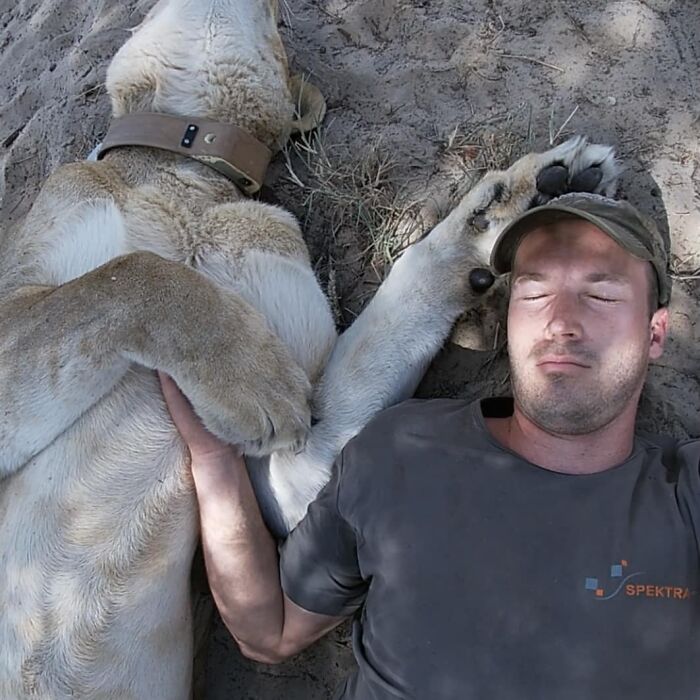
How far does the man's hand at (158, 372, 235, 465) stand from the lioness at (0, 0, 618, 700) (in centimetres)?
4

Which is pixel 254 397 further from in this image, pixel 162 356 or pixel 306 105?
pixel 306 105

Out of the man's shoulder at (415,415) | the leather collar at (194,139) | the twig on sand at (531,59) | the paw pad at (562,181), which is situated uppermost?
the leather collar at (194,139)

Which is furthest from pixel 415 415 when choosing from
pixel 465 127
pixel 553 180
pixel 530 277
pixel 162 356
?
pixel 465 127

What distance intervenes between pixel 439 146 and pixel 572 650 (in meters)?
1.63

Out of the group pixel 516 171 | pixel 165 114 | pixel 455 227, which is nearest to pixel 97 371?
pixel 165 114

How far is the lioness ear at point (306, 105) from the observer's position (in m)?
2.84

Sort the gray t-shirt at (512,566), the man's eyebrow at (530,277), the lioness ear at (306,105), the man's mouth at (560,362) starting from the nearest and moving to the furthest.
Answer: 1. the gray t-shirt at (512,566)
2. the man's mouth at (560,362)
3. the man's eyebrow at (530,277)
4. the lioness ear at (306,105)

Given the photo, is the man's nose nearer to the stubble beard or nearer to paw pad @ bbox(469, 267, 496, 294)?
the stubble beard

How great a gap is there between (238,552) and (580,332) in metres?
1.10

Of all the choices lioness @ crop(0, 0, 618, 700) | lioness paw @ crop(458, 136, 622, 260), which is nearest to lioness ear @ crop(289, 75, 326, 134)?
lioness @ crop(0, 0, 618, 700)

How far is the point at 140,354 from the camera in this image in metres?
2.15

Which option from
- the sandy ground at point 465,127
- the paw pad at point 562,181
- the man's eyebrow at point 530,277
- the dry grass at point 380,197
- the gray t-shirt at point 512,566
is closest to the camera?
the gray t-shirt at point 512,566

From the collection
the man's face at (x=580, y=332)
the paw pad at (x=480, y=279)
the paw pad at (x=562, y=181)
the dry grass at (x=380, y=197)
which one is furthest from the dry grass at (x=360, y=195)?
the man's face at (x=580, y=332)

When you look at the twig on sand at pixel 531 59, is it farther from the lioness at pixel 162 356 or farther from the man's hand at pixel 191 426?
the man's hand at pixel 191 426
